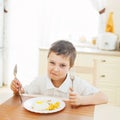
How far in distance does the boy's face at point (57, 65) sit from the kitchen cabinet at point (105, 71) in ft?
5.47

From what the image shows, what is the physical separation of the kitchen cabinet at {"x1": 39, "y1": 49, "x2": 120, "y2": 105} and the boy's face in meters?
1.67

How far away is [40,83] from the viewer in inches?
63.4

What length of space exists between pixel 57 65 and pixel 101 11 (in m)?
2.26

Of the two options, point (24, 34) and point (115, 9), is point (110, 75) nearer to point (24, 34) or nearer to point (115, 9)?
point (115, 9)

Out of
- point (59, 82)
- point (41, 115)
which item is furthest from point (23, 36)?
point (41, 115)

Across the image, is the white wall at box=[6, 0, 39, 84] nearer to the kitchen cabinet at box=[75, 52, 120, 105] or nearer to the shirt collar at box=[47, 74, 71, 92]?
the kitchen cabinet at box=[75, 52, 120, 105]

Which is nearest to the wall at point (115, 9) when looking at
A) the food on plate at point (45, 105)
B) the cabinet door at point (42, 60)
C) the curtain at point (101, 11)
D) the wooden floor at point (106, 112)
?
the curtain at point (101, 11)

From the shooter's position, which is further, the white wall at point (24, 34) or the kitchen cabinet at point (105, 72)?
the white wall at point (24, 34)

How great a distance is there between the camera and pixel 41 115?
3.74 ft

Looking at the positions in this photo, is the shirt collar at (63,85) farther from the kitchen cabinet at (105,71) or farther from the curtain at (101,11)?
the curtain at (101,11)

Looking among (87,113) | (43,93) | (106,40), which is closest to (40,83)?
(43,93)

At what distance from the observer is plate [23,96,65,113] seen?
1186mm

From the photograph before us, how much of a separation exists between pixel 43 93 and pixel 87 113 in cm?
48

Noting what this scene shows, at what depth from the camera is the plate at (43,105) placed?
1.19 meters
